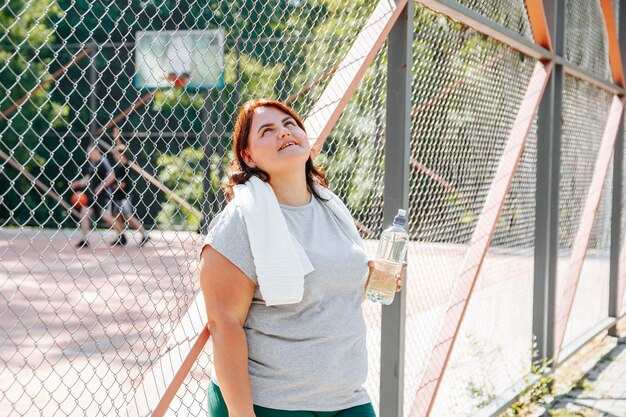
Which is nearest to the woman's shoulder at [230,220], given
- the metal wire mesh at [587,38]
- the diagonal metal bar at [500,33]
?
the diagonal metal bar at [500,33]

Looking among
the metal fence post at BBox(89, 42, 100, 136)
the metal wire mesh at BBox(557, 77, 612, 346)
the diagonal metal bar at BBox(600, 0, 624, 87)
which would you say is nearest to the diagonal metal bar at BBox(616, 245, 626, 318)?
the metal wire mesh at BBox(557, 77, 612, 346)

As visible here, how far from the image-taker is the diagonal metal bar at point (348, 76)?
102 inches

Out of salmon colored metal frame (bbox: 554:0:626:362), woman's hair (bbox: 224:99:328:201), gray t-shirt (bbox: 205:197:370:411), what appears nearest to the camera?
gray t-shirt (bbox: 205:197:370:411)

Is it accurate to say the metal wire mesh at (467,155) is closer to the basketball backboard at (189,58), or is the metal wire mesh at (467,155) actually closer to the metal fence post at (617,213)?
the basketball backboard at (189,58)

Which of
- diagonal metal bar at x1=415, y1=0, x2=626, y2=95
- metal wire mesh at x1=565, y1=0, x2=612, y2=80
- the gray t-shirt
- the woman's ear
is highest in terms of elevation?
metal wire mesh at x1=565, y1=0, x2=612, y2=80

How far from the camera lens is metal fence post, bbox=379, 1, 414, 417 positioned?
3193 millimetres

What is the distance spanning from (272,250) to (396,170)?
1.28 metres

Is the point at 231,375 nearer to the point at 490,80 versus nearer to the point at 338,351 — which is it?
the point at 338,351

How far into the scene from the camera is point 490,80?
4.70 meters

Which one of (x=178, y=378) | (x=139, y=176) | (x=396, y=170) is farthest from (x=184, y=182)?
(x=178, y=378)

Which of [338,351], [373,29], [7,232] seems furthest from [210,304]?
[7,232]

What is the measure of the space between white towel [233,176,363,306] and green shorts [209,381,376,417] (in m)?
0.33

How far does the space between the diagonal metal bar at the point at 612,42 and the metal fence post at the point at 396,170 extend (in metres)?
4.45

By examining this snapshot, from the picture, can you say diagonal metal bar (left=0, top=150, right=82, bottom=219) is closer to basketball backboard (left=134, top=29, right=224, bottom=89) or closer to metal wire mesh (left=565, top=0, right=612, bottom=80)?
basketball backboard (left=134, top=29, right=224, bottom=89)
